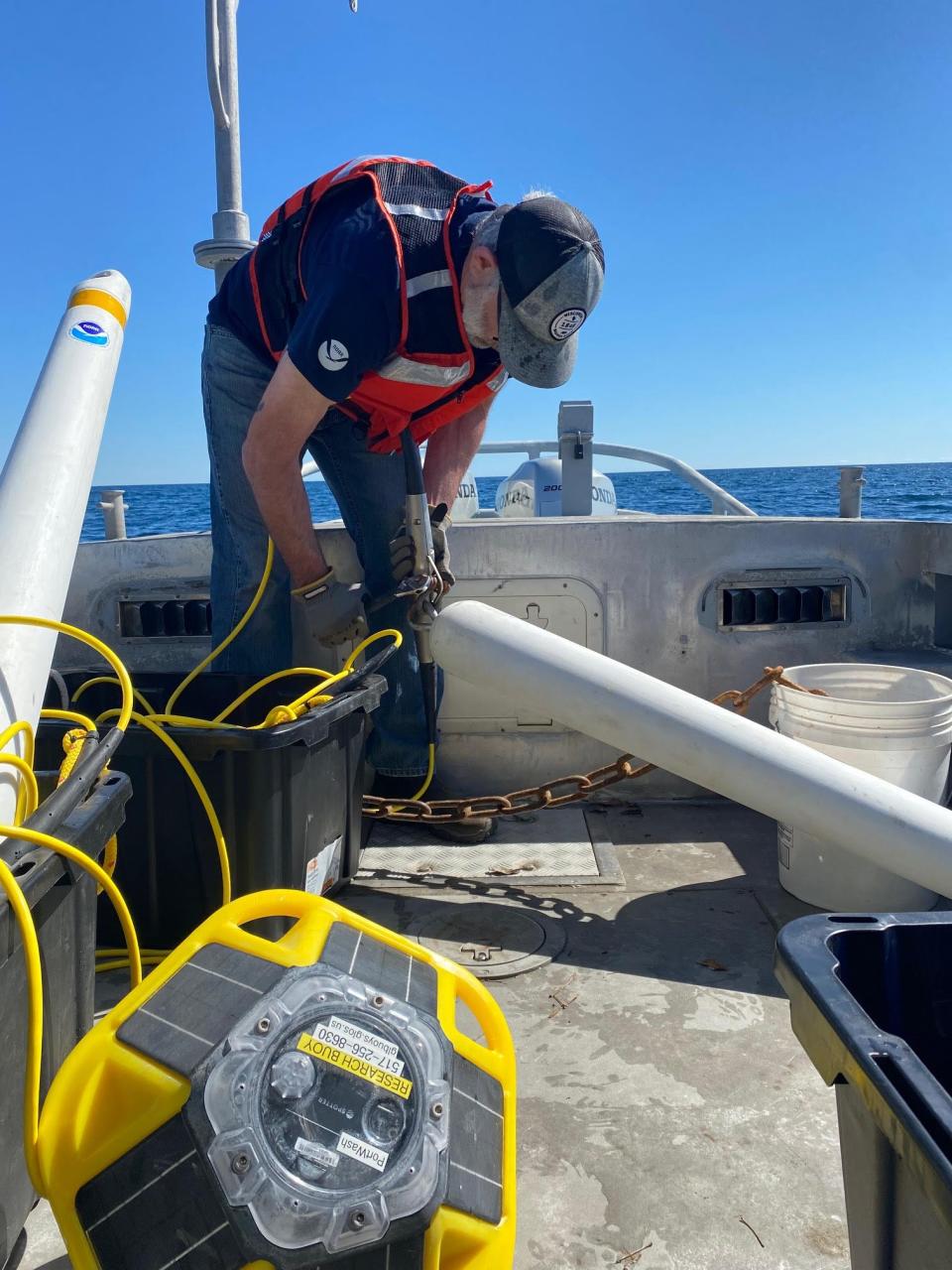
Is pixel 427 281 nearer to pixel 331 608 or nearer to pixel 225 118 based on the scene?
pixel 331 608

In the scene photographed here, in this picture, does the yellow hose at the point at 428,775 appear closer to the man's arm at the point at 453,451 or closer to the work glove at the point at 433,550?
the work glove at the point at 433,550

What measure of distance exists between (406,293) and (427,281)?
7 centimetres

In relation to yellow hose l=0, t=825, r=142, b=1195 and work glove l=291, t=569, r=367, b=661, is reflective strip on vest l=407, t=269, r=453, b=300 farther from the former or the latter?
yellow hose l=0, t=825, r=142, b=1195

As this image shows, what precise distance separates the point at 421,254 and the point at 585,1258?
213 cm

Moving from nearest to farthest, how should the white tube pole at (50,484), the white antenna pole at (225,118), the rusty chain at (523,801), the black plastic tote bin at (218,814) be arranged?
1. the white tube pole at (50,484)
2. the black plastic tote bin at (218,814)
3. the rusty chain at (523,801)
4. the white antenna pole at (225,118)

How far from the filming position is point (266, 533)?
2.84 m

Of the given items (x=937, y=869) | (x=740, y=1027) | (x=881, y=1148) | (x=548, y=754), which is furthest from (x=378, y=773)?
(x=881, y=1148)

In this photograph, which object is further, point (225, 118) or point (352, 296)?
point (225, 118)

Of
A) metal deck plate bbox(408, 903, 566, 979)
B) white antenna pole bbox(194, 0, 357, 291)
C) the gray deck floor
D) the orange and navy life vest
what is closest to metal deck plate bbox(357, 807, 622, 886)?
the gray deck floor

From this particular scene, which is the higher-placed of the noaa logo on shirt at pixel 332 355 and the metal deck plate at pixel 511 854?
the noaa logo on shirt at pixel 332 355

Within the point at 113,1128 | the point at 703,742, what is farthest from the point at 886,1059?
the point at 703,742

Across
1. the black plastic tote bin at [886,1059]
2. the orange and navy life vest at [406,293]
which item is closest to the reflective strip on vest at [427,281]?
the orange and navy life vest at [406,293]

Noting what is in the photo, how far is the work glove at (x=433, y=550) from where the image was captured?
2730mm

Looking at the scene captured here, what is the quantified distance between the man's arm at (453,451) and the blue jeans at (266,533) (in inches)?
10.1
